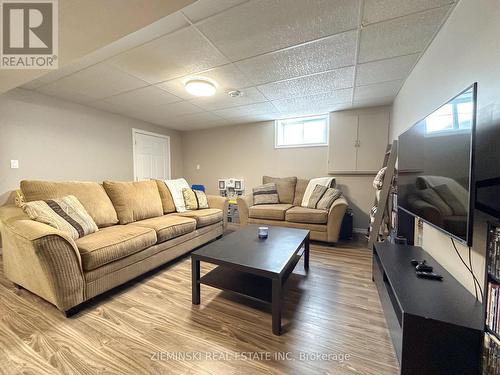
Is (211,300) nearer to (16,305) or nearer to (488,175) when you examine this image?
(16,305)

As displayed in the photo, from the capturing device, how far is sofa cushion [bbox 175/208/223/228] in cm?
274

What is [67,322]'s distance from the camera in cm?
142

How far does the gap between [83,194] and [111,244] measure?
2.96 ft

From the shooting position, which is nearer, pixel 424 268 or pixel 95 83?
pixel 424 268

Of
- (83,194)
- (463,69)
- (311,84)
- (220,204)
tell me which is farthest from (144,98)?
(463,69)

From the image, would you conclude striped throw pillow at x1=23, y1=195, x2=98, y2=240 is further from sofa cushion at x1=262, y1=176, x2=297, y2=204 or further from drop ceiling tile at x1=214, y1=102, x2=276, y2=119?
sofa cushion at x1=262, y1=176, x2=297, y2=204

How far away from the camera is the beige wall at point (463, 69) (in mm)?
1036

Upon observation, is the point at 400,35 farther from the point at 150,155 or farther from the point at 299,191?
the point at 150,155

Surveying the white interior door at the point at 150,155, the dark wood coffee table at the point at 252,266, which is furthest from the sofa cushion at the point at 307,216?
the white interior door at the point at 150,155

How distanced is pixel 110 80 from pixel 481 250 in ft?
11.5

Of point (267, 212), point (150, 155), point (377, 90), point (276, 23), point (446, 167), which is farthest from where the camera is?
point (150, 155)

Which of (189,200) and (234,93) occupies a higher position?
(234,93)

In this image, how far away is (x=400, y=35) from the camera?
65.1 inches

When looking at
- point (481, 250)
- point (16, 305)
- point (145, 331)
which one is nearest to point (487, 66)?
point (481, 250)
